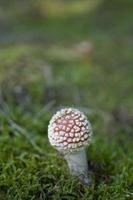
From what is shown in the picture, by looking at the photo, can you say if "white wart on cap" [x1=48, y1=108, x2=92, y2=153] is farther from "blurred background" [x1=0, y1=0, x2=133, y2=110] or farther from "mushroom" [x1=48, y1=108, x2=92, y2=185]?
"blurred background" [x1=0, y1=0, x2=133, y2=110]

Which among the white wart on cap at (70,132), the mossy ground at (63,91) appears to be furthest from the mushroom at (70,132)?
the mossy ground at (63,91)

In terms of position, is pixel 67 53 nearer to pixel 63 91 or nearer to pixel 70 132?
pixel 63 91

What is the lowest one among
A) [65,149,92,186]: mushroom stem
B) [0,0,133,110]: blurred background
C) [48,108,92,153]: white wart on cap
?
[65,149,92,186]: mushroom stem

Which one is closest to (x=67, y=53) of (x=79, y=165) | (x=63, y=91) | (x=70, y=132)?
(x=63, y=91)

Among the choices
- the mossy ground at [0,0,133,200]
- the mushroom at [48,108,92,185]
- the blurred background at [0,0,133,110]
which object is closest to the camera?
the mushroom at [48,108,92,185]

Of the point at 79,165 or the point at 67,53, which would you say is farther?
the point at 67,53

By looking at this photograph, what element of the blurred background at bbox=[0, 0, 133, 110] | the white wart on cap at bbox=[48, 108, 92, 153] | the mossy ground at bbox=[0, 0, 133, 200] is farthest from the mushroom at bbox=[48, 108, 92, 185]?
the blurred background at bbox=[0, 0, 133, 110]

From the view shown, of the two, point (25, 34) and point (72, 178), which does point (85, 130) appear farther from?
point (25, 34)
